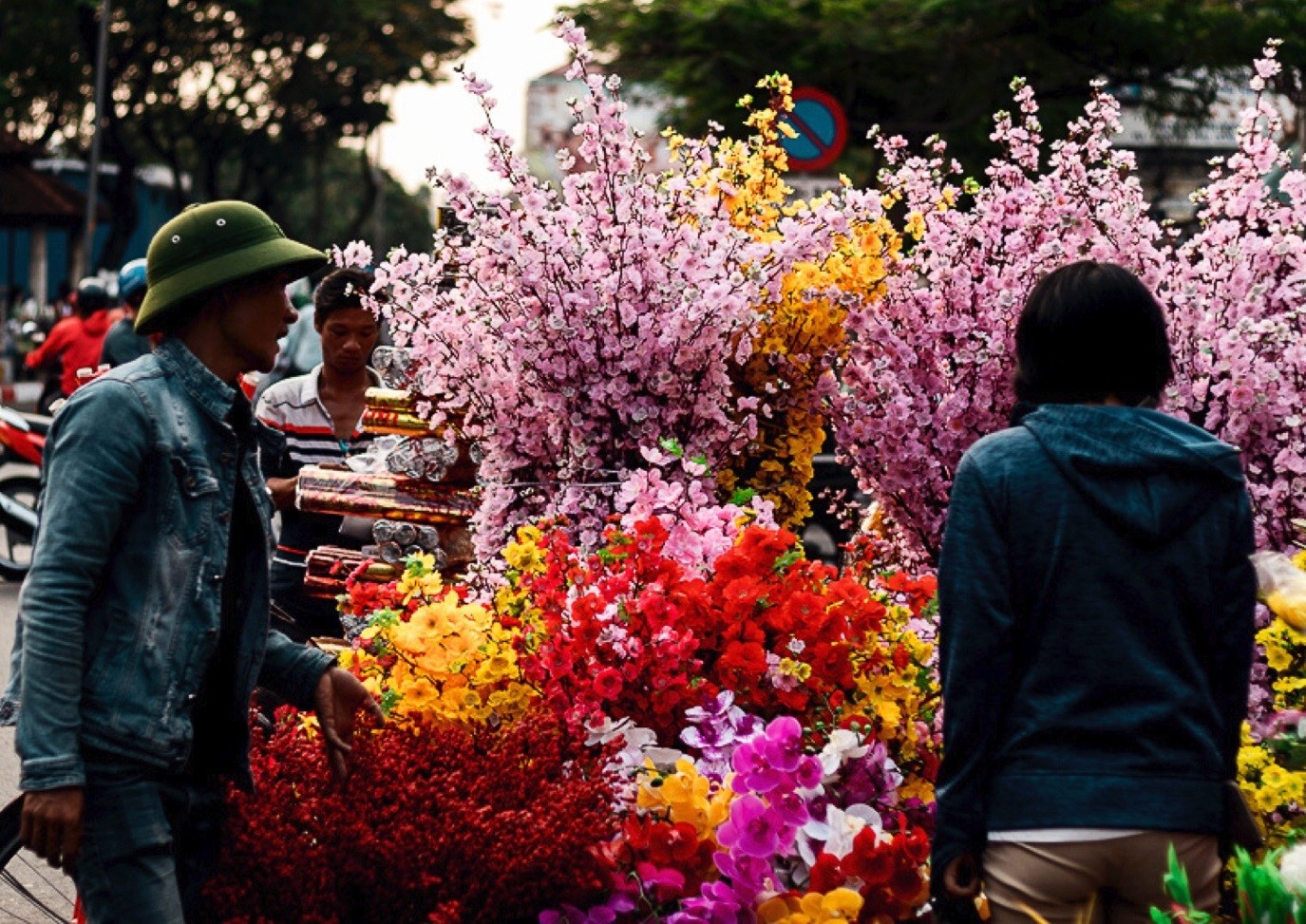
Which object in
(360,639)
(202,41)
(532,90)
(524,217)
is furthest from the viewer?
(532,90)

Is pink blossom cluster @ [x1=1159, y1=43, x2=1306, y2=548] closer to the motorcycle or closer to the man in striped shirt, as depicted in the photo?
the man in striped shirt

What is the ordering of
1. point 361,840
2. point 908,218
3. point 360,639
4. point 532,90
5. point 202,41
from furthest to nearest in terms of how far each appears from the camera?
point 532,90 → point 202,41 → point 908,218 → point 360,639 → point 361,840

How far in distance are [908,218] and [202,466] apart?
2621mm

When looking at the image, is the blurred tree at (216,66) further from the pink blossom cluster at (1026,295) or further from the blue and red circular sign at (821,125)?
the pink blossom cluster at (1026,295)

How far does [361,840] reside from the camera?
353cm

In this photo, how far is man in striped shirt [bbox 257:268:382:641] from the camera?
243 inches

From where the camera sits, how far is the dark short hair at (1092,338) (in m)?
2.95

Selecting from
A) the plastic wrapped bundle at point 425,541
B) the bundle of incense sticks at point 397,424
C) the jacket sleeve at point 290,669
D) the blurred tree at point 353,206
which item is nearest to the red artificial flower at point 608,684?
the jacket sleeve at point 290,669

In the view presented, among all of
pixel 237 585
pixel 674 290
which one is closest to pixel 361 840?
pixel 237 585

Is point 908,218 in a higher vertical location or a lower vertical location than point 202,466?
higher

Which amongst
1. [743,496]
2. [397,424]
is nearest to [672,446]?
[743,496]

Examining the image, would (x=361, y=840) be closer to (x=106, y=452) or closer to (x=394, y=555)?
(x=106, y=452)

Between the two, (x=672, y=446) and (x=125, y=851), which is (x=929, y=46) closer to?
(x=672, y=446)

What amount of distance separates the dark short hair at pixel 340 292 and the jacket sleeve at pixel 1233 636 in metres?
3.82
